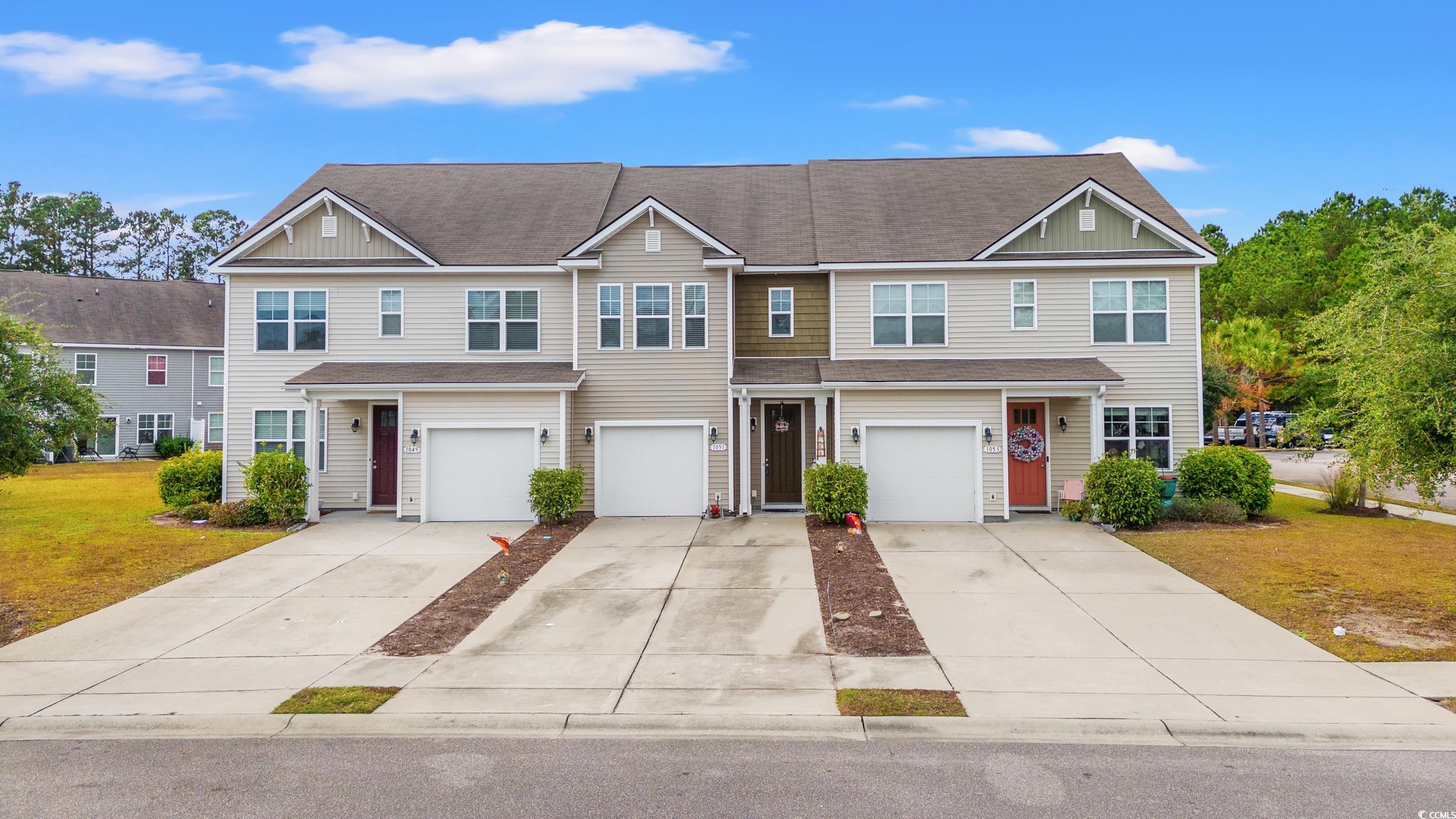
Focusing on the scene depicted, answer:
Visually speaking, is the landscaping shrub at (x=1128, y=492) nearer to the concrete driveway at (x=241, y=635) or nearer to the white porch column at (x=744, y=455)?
the white porch column at (x=744, y=455)

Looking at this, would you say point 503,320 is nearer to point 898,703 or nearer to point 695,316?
point 695,316

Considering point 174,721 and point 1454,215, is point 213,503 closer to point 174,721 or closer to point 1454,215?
point 174,721

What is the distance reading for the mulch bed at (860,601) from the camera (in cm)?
851

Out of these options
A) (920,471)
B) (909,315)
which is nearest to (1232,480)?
(920,471)

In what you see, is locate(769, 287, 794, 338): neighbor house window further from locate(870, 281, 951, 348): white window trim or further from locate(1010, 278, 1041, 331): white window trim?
locate(1010, 278, 1041, 331): white window trim

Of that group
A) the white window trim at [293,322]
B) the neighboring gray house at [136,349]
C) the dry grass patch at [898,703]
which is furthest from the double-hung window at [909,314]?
the neighboring gray house at [136,349]

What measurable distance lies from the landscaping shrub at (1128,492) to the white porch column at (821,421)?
5041mm

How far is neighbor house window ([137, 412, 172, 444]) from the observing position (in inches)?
1296

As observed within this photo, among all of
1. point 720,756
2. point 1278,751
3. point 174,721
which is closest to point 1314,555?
point 1278,751

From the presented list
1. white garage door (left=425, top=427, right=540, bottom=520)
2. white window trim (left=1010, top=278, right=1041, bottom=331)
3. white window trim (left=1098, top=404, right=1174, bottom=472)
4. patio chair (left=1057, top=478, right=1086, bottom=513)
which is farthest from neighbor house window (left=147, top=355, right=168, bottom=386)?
white window trim (left=1098, top=404, right=1174, bottom=472)

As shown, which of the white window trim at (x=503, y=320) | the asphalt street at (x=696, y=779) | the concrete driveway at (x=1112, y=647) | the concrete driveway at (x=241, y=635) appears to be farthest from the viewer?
the white window trim at (x=503, y=320)

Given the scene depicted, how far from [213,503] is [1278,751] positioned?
18973mm

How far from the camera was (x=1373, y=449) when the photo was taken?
28.2 ft

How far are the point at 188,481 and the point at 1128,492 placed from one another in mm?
18962
